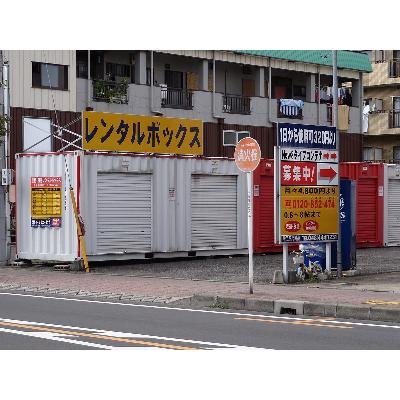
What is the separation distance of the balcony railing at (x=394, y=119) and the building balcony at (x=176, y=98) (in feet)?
53.6

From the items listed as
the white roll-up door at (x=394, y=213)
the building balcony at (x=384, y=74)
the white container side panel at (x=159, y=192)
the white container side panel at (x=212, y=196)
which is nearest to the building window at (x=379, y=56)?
the building balcony at (x=384, y=74)

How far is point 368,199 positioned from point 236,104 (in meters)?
12.9

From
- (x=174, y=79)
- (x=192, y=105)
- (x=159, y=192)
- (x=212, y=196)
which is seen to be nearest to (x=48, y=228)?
(x=159, y=192)

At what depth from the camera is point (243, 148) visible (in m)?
16.8

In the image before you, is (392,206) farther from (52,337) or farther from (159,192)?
(52,337)

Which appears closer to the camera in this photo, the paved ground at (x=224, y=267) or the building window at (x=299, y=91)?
the paved ground at (x=224, y=267)

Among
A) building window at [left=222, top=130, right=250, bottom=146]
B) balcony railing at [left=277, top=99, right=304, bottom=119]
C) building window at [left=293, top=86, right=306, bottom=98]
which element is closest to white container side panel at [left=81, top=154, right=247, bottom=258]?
building window at [left=222, top=130, right=250, bottom=146]

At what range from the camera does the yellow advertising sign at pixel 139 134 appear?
25109 mm

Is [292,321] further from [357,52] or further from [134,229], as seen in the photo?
[357,52]

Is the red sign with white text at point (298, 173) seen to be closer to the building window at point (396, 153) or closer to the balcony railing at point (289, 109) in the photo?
the balcony railing at point (289, 109)

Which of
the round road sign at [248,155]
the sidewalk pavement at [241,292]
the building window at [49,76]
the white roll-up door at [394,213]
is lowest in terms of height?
the sidewalk pavement at [241,292]

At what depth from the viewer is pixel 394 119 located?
175 ft

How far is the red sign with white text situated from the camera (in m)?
19.4
